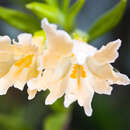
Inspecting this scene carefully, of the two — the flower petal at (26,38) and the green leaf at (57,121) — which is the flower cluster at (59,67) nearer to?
the flower petal at (26,38)

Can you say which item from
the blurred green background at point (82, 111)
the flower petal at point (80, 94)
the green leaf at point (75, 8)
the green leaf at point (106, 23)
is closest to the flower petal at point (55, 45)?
the flower petal at point (80, 94)

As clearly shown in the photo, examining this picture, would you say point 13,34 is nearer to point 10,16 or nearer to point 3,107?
point 3,107

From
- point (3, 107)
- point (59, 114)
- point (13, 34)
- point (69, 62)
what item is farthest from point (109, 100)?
point (69, 62)

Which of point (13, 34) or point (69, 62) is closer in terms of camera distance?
point (69, 62)

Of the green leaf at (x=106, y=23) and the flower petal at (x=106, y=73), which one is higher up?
the green leaf at (x=106, y=23)

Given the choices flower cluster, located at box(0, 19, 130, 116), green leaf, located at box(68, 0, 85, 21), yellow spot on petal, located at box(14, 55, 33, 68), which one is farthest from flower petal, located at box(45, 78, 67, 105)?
green leaf, located at box(68, 0, 85, 21)

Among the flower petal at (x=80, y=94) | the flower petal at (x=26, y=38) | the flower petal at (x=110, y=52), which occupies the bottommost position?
the flower petal at (x=80, y=94)

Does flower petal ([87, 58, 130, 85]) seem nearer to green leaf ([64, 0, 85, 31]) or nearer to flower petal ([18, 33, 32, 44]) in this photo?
flower petal ([18, 33, 32, 44])
